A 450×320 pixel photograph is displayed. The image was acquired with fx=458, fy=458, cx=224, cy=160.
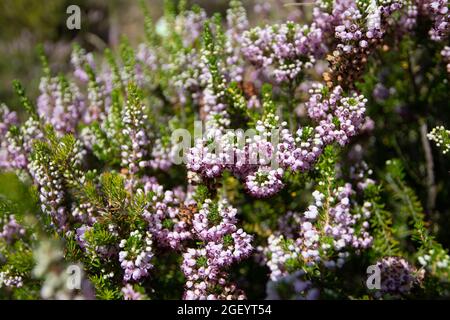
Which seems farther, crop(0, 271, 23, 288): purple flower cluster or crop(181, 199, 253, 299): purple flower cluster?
crop(0, 271, 23, 288): purple flower cluster

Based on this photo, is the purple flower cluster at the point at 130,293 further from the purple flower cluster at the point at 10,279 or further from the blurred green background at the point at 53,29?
the blurred green background at the point at 53,29

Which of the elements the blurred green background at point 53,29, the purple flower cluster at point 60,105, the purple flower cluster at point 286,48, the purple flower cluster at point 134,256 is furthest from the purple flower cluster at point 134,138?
the blurred green background at point 53,29

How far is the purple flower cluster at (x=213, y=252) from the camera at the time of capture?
9.95 ft

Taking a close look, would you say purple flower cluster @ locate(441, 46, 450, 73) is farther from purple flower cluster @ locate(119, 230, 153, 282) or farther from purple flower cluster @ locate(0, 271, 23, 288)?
purple flower cluster @ locate(0, 271, 23, 288)

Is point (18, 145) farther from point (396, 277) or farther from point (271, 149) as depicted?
point (396, 277)

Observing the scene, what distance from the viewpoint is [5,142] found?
416cm

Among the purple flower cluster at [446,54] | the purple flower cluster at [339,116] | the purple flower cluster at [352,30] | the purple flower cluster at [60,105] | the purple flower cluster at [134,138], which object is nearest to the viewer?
the purple flower cluster at [339,116]

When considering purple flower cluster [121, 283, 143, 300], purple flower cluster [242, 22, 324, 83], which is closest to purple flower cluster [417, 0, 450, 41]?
purple flower cluster [242, 22, 324, 83]

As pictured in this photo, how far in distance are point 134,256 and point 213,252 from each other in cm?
53

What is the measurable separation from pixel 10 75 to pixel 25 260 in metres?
7.51

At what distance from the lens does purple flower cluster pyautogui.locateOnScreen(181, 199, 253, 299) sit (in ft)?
9.95

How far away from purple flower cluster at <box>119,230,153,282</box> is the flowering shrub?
13 mm

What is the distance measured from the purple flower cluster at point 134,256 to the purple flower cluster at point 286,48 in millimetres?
1760
